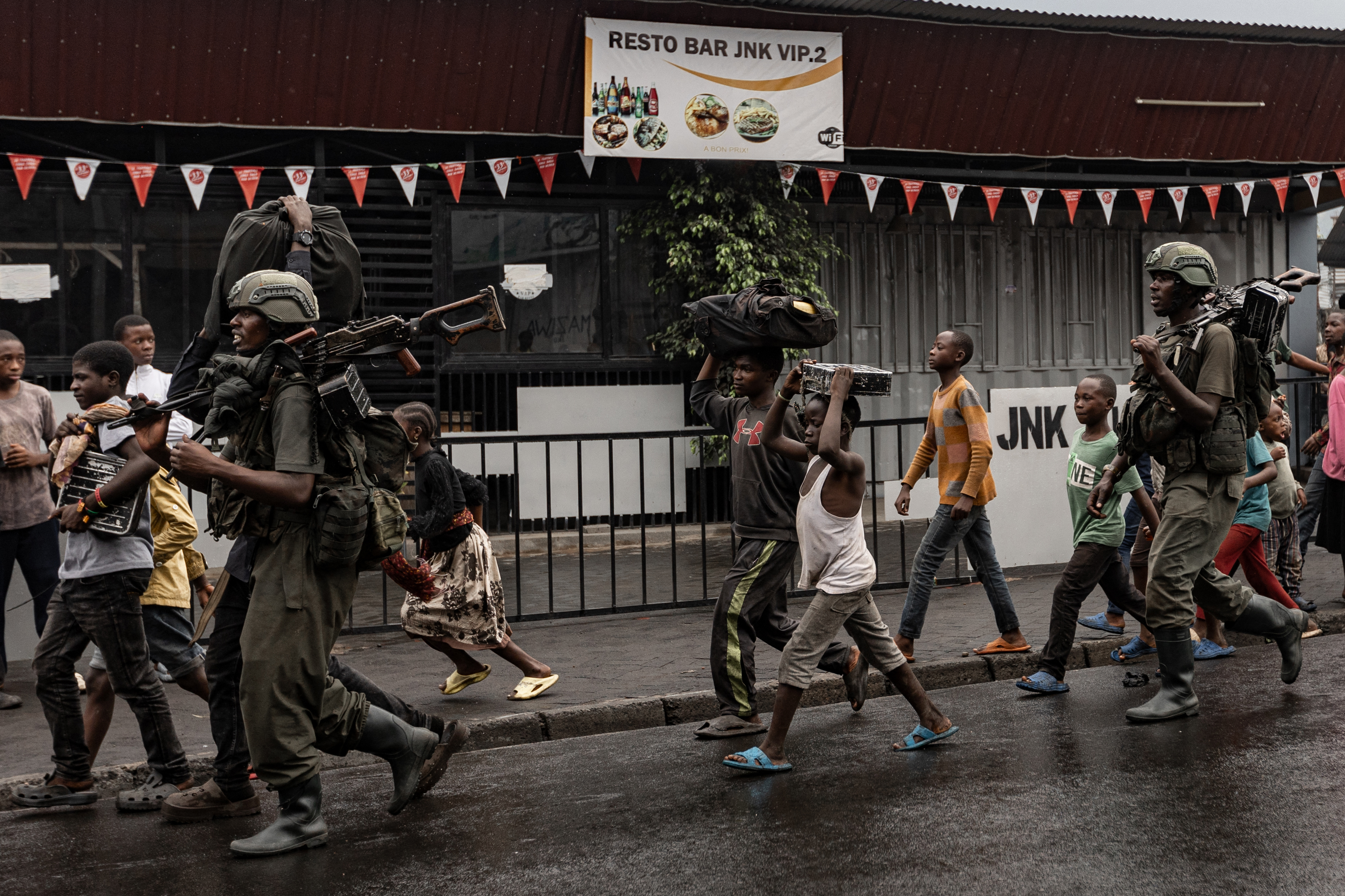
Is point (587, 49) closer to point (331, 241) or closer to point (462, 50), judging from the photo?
point (462, 50)

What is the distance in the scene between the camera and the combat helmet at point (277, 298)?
459 cm

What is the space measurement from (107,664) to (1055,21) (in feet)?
38.3

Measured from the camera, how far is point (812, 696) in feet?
23.0

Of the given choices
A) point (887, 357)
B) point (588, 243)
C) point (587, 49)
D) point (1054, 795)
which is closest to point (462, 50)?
point (587, 49)

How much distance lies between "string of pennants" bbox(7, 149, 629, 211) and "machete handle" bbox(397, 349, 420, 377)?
22.3 feet

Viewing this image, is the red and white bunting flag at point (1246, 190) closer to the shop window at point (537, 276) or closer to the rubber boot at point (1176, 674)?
the shop window at point (537, 276)

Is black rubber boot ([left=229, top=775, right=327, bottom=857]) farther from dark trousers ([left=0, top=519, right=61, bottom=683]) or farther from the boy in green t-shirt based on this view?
the boy in green t-shirt

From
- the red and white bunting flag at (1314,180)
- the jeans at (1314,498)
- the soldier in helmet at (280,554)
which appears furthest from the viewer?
the red and white bunting flag at (1314,180)

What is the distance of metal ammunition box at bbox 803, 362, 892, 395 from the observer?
5457 millimetres

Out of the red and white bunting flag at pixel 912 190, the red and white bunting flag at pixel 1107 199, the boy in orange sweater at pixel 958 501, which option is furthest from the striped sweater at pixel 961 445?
the red and white bunting flag at pixel 1107 199

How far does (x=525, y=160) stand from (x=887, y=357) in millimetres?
4516

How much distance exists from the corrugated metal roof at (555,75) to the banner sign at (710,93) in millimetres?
153

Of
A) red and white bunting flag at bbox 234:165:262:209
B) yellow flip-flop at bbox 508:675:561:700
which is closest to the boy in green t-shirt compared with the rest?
yellow flip-flop at bbox 508:675:561:700

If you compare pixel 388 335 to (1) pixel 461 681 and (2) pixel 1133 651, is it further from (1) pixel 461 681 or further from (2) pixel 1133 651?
(2) pixel 1133 651
